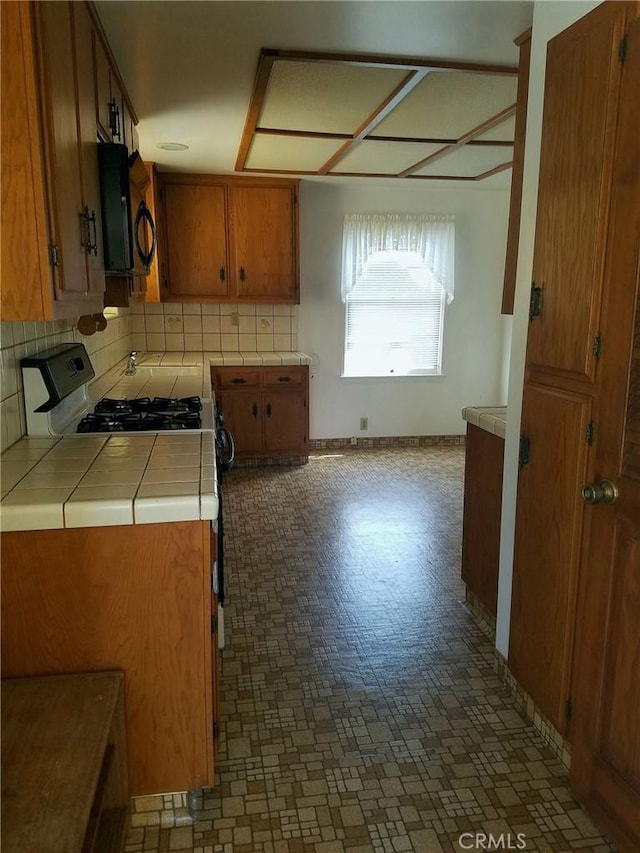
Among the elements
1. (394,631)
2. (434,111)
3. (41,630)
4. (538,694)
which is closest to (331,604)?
(394,631)

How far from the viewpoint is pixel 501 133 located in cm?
332

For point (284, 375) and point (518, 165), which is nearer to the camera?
point (518, 165)

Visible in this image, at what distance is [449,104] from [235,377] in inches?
104

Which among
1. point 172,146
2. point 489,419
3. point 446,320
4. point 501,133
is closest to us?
point 489,419

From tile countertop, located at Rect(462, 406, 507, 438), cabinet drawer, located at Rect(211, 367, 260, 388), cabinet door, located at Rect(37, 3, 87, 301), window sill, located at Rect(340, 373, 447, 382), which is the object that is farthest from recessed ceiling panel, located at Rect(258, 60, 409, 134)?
window sill, located at Rect(340, 373, 447, 382)

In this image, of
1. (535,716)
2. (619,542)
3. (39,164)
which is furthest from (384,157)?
(535,716)

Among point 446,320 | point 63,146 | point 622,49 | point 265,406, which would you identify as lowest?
point 265,406

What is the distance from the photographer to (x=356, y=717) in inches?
81.1

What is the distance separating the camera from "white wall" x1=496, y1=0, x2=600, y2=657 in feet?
5.90

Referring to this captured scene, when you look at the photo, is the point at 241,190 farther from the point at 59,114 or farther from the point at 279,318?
the point at 59,114

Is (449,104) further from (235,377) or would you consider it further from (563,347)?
(235,377)

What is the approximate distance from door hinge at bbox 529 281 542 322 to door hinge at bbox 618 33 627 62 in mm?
616

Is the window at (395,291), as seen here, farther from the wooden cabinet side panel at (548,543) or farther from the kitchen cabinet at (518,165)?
the wooden cabinet side panel at (548,543)

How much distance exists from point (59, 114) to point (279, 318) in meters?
3.91
